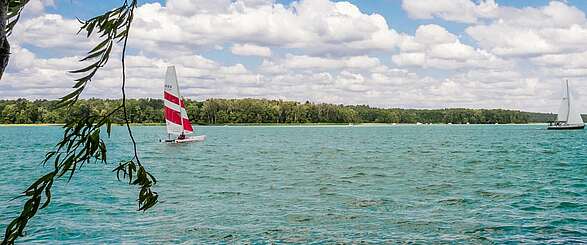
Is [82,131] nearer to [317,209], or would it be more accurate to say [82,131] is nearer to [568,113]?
[317,209]

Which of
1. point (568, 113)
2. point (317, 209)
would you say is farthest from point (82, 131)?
point (568, 113)

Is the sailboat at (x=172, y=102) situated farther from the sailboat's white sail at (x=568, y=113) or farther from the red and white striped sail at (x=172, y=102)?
the sailboat's white sail at (x=568, y=113)

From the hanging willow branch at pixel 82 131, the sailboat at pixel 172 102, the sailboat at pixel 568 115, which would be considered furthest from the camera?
the sailboat at pixel 568 115

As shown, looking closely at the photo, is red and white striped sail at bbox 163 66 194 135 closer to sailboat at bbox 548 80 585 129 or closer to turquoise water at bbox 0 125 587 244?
turquoise water at bbox 0 125 587 244

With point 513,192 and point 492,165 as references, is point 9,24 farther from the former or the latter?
point 492,165

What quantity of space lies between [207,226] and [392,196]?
10093 millimetres

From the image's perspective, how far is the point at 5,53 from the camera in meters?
2.38

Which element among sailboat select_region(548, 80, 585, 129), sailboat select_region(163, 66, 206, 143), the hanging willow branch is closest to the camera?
the hanging willow branch

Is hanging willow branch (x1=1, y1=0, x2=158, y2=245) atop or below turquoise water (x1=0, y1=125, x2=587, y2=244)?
atop

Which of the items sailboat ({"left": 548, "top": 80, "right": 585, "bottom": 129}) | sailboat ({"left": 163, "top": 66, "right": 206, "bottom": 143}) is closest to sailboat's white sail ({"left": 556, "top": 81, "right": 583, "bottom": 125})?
sailboat ({"left": 548, "top": 80, "right": 585, "bottom": 129})

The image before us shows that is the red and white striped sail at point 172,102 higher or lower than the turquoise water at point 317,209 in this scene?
higher

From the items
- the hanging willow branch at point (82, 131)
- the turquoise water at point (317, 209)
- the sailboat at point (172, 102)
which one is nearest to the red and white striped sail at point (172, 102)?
the sailboat at point (172, 102)

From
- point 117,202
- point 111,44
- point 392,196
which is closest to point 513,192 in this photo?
point 392,196

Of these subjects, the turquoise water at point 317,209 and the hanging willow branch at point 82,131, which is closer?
the hanging willow branch at point 82,131
